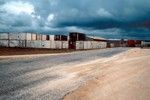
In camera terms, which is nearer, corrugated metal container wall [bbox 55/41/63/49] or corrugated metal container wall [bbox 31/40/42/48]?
corrugated metal container wall [bbox 31/40/42/48]

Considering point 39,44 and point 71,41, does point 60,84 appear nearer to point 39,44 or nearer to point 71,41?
point 39,44

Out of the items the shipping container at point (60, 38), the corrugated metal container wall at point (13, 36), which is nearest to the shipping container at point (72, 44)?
the shipping container at point (60, 38)

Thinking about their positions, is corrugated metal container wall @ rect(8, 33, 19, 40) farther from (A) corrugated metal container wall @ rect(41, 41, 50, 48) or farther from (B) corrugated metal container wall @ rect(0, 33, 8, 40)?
(A) corrugated metal container wall @ rect(41, 41, 50, 48)

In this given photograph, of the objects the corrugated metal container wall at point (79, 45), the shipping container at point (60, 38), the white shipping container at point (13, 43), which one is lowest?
the corrugated metal container wall at point (79, 45)

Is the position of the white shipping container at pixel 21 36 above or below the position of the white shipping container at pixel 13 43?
above

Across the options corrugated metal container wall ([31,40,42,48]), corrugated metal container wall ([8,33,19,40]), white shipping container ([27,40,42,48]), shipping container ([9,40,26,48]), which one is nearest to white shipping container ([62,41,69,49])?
white shipping container ([27,40,42,48])

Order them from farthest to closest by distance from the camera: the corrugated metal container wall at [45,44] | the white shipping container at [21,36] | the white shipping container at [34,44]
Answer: the corrugated metal container wall at [45,44], the white shipping container at [34,44], the white shipping container at [21,36]

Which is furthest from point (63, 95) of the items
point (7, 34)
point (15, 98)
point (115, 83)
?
point (7, 34)

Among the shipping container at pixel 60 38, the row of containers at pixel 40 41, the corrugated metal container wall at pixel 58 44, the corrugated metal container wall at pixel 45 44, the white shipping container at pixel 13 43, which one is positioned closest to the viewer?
the white shipping container at pixel 13 43

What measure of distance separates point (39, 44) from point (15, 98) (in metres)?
71.6

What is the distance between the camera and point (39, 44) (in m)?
83.5

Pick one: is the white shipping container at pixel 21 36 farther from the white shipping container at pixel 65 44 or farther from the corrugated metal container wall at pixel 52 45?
the white shipping container at pixel 65 44

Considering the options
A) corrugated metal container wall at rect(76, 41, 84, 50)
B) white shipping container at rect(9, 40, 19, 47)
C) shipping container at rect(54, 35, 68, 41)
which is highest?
shipping container at rect(54, 35, 68, 41)

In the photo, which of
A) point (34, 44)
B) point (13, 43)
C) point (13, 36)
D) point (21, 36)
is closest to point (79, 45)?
point (34, 44)
